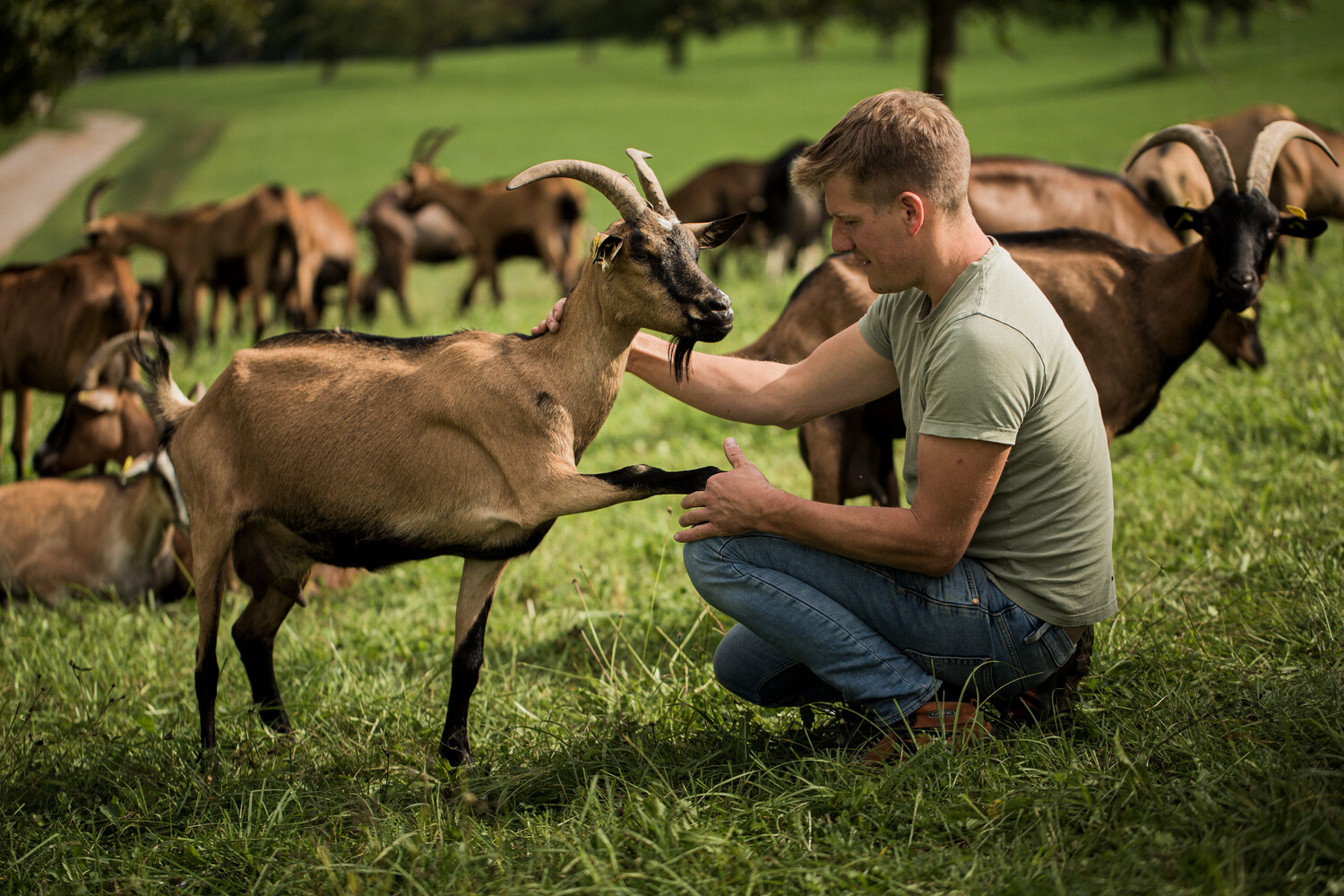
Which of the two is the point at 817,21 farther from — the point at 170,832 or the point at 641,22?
the point at 641,22

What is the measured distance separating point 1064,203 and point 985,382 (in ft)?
14.9

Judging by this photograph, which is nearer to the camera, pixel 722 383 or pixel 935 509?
pixel 935 509

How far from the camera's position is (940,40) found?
13.1 meters

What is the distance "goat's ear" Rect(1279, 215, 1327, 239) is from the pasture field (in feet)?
3.37

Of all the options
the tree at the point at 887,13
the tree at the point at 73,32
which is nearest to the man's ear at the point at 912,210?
the tree at the point at 73,32

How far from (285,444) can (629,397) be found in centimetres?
479

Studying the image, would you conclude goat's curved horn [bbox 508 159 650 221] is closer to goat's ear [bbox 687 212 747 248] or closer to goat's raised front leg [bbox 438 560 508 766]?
goat's ear [bbox 687 212 747 248]

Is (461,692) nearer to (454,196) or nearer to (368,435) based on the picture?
(368,435)

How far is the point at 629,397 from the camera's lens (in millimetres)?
7871

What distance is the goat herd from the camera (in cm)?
291

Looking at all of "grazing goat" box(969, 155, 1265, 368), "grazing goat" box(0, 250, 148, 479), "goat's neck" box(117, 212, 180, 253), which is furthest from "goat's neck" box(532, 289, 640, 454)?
"goat's neck" box(117, 212, 180, 253)

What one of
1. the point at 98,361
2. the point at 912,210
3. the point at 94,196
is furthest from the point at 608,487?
the point at 94,196

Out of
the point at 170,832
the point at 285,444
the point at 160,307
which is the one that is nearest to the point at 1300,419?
the point at 285,444

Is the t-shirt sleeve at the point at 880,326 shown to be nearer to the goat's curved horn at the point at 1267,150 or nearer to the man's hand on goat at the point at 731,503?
the man's hand on goat at the point at 731,503
